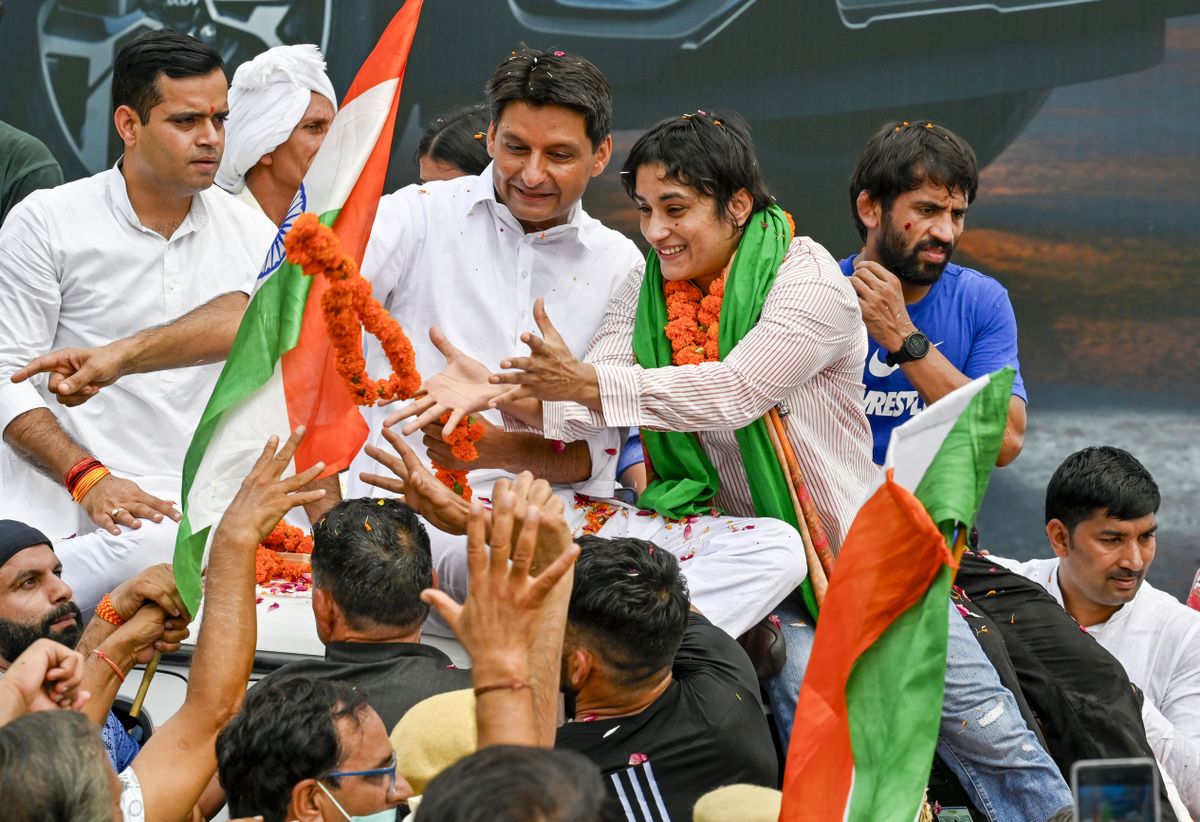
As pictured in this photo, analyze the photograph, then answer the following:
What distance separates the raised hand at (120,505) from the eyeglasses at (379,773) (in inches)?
61.6

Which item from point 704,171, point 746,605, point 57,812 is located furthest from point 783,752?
point 57,812

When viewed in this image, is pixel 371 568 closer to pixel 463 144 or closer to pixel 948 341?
pixel 948 341

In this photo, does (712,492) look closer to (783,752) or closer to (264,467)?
(783,752)

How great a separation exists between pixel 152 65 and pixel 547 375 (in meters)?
1.85

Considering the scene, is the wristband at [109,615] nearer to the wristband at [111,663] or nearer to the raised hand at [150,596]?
the raised hand at [150,596]

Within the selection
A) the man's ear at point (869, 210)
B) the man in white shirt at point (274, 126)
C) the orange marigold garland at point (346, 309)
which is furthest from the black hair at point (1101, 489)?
the man in white shirt at point (274, 126)

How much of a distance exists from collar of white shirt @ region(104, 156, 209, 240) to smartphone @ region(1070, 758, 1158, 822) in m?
3.71

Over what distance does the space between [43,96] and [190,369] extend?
8.73 ft

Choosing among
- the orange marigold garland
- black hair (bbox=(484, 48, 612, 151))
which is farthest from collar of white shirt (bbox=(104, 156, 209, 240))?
the orange marigold garland

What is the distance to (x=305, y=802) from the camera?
2.92 meters

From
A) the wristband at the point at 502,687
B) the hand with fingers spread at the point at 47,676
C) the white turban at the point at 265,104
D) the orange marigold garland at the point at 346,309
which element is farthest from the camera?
the white turban at the point at 265,104

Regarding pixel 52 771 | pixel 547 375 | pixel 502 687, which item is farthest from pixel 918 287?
pixel 52 771

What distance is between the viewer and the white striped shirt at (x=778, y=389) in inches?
163

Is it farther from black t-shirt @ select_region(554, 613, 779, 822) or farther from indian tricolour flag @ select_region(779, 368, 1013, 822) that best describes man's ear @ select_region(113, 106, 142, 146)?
indian tricolour flag @ select_region(779, 368, 1013, 822)
